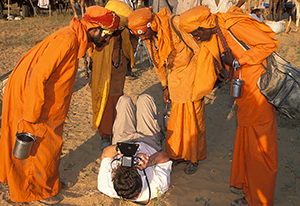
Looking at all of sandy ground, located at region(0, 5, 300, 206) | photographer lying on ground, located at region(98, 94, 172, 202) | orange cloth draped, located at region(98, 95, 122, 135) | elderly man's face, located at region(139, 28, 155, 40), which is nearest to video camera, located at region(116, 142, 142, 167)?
photographer lying on ground, located at region(98, 94, 172, 202)

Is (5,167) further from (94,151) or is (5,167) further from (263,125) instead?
(263,125)

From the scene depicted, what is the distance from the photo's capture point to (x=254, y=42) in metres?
2.39

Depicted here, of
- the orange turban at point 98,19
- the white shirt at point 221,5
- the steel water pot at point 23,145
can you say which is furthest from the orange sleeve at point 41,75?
the white shirt at point 221,5

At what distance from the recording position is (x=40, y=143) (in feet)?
8.54

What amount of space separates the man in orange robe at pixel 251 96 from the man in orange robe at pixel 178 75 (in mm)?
323

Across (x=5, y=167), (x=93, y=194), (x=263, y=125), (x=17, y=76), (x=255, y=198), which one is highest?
(x=17, y=76)

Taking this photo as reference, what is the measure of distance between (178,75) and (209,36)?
0.64 metres

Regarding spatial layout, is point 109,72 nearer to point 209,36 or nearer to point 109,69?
point 109,69

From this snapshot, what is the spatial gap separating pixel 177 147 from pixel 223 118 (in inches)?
84.3

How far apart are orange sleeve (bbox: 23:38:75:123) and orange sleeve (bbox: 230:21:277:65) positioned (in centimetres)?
164

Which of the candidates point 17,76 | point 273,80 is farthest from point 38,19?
point 273,80

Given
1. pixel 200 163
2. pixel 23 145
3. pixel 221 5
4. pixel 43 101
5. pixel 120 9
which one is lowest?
pixel 200 163

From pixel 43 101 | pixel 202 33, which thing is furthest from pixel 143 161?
pixel 202 33

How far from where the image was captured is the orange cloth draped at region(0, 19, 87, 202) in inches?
92.5
